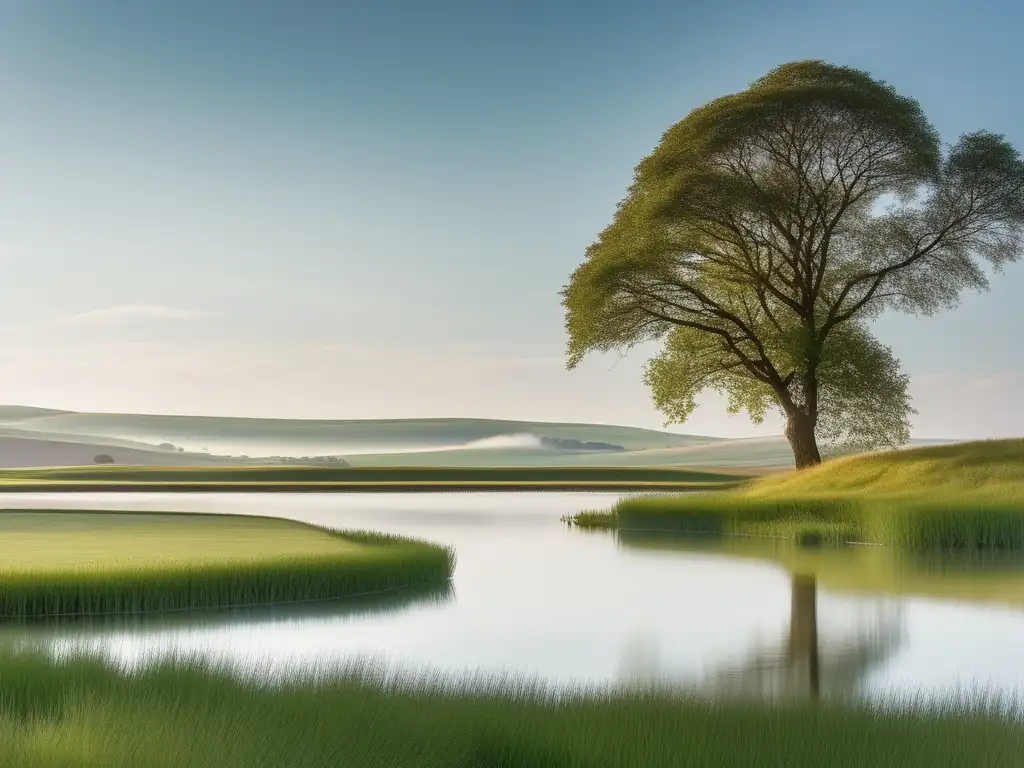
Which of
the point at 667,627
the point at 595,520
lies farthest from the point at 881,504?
the point at 667,627

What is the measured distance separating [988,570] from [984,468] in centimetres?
1011

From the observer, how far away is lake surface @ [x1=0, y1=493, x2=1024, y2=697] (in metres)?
11.7

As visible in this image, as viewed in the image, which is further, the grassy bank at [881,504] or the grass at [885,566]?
the grassy bank at [881,504]

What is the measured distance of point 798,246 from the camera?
3559 centimetres

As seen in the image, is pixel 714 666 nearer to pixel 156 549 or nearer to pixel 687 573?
pixel 687 573

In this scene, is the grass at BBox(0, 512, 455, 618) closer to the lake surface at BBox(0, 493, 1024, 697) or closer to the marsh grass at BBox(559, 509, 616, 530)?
the lake surface at BBox(0, 493, 1024, 697)

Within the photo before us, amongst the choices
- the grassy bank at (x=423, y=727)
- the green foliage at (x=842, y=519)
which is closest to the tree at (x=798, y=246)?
the green foliage at (x=842, y=519)

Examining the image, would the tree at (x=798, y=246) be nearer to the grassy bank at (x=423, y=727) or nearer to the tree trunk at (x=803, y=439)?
the tree trunk at (x=803, y=439)

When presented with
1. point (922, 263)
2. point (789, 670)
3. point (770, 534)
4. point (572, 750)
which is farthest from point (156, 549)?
point (922, 263)

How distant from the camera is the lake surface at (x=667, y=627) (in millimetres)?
11680

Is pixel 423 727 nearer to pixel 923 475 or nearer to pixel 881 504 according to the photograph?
pixel 881 504

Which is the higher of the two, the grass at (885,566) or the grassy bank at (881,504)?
the grassy bank at (881,504)

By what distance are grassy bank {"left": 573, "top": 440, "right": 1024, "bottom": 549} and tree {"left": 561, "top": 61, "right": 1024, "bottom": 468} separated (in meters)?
3.21

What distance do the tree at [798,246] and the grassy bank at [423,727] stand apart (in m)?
26.7
